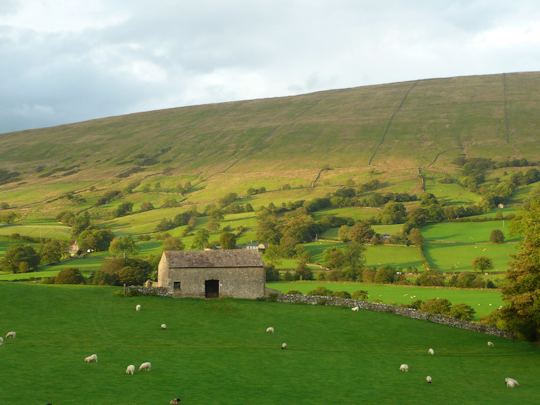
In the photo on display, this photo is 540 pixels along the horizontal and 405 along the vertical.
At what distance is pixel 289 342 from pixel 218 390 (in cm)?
1464

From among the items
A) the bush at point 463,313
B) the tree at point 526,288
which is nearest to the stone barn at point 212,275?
the bush at point 463,313

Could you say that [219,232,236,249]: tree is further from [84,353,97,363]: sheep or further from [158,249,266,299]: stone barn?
[84,353,97,363]: sheep

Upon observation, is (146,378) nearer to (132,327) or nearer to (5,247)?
(132,327)

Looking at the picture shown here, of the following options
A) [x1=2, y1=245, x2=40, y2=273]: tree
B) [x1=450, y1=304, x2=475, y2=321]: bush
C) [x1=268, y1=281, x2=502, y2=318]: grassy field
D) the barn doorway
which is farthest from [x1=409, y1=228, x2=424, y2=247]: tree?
[x1=2, y1=245, x2=40, y2=273]: tree

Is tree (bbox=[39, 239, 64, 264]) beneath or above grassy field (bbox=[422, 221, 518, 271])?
Result: above

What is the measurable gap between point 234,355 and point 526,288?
928 inches

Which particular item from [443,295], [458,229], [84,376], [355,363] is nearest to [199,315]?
[355,363]

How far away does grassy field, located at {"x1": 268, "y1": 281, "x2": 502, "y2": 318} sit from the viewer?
72.4m

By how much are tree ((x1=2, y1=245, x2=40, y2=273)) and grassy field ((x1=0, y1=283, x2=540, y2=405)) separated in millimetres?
35096

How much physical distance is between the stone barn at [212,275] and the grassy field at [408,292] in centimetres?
1825

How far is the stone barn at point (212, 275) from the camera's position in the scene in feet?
202

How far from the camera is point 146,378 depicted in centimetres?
3394

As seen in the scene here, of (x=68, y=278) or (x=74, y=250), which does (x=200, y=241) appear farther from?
(x=68, y=278)

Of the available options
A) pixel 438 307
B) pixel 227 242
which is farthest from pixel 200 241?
pixel 438 307
